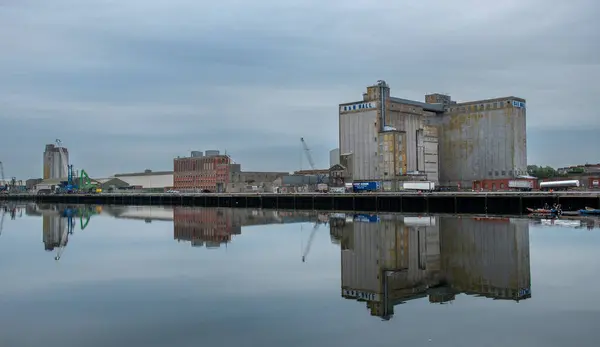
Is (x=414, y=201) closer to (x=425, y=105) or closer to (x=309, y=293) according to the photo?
(x=425, y=105)

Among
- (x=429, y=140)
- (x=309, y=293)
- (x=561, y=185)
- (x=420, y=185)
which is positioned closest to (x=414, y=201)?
(x=420, y=185)

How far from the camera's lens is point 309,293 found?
1884cm

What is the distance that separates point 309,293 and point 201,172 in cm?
16454

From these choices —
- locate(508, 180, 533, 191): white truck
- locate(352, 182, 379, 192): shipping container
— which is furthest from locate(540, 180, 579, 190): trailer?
locate(352, 182, 379, 192): shipping container

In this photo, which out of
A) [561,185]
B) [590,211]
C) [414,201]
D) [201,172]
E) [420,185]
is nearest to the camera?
[590,211]

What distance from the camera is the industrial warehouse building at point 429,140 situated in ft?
304

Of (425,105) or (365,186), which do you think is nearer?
(365,186)

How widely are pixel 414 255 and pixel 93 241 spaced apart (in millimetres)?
21752

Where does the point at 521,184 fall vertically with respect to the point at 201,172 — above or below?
below

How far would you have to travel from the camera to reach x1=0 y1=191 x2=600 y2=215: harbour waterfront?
5997 centimetres

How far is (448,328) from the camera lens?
1414cm

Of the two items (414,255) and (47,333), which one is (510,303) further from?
→ (47,333)

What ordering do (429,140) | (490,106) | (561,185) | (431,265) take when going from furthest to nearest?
(429,140) < (490,106) < (561,185) < (431,265)

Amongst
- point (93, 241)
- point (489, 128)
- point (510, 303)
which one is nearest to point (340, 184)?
point (489, 128)
